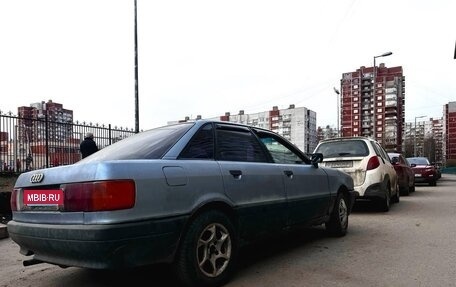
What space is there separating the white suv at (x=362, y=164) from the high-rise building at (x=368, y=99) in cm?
4353

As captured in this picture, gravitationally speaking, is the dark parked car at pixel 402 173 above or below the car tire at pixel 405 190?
above

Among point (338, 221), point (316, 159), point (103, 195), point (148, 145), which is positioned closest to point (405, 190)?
point (338, 221)

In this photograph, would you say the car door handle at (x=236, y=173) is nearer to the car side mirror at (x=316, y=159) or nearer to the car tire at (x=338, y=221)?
the car side mirror at (x=316, y=159)

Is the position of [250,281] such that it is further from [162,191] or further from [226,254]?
[162,191]

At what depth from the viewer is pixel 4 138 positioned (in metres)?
10.8

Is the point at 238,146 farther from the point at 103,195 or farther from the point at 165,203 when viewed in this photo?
the point at 103,195

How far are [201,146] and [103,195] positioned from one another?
123 cm

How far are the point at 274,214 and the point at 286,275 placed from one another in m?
0.69

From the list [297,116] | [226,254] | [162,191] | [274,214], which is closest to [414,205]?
[274,214]

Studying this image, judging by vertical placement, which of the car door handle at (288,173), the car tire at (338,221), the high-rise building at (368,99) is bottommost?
the car tire at (338,221)

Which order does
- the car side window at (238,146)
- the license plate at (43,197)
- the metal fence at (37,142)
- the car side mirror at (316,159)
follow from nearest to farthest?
the license plate at (43,197) → the car side window at (238,146) → the car side mirror at (316,159) → the metal fence at (37,142)

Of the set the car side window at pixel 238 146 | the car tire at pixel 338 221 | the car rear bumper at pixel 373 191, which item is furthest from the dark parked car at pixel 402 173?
the car side window at pixel 238 146

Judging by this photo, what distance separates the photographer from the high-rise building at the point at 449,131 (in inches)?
3297

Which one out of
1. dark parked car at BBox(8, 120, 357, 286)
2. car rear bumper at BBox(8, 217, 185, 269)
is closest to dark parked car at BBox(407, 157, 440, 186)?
dark parked car at BBox(8, 120, 357, 286)
